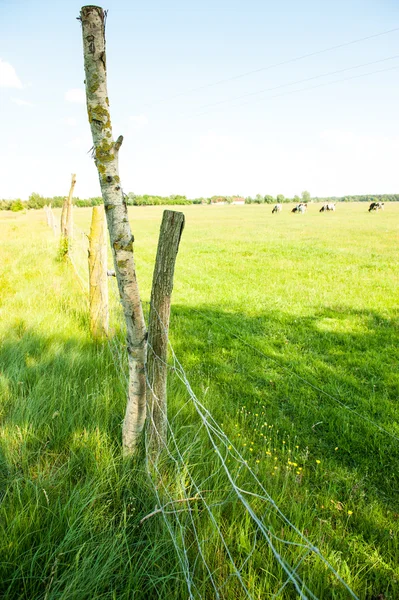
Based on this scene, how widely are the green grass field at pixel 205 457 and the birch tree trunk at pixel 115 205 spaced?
437 millimetres

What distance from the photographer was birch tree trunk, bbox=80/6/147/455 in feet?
5.09

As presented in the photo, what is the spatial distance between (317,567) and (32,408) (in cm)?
219

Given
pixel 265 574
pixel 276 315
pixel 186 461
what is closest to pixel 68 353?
pixel 186 461

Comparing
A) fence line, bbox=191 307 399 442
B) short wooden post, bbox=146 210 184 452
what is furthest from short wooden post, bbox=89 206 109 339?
short wooden post, bbox=146 210 184 452

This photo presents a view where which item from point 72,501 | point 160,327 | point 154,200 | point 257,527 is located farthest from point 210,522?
point 154,200

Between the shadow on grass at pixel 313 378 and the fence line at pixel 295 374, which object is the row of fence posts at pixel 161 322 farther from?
the fence line at pixel 295 374

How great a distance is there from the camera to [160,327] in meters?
2.12

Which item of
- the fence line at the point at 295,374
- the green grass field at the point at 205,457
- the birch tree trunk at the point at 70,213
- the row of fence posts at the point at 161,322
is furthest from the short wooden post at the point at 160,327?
the birch tree trunk at the point at 70,213

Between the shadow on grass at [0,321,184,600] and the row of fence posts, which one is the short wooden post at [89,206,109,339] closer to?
the shadow on grass at [0,321,184,600]

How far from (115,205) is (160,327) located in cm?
78

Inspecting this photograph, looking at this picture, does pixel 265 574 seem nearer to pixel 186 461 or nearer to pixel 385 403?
pixel 186 461

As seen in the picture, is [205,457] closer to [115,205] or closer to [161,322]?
[161,322]

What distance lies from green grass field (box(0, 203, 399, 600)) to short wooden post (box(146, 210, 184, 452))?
32 cm

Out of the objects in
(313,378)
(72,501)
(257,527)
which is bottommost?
(313,378)
